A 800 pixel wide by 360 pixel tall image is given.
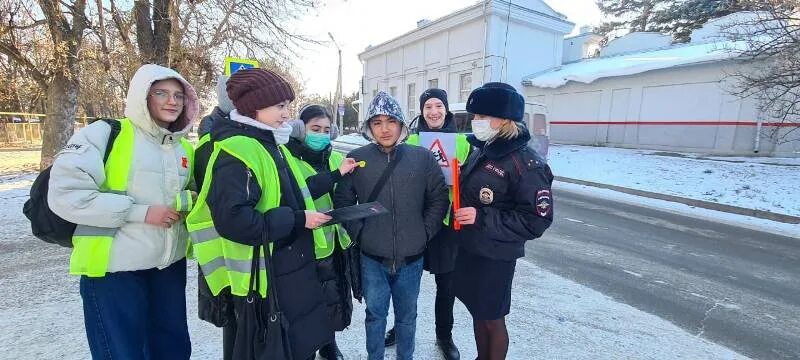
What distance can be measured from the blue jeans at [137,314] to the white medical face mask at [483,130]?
1807 millimetres

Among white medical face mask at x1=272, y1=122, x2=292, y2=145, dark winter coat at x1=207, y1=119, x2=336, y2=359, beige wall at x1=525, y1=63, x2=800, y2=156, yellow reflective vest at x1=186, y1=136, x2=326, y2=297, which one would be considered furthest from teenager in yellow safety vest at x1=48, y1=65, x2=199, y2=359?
beige wall at x1=525, y1=63, x2=800, y2=156

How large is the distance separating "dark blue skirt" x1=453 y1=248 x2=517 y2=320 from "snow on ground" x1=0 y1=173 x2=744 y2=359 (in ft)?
2.54

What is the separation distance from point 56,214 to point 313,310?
3.98ft

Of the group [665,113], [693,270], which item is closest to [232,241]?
[693,270]

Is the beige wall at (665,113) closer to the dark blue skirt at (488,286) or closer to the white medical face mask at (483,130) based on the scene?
the white medical face mask at (483,130)

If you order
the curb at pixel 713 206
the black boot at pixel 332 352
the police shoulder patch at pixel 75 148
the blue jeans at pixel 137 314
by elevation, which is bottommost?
the black boot at pixel 332 352

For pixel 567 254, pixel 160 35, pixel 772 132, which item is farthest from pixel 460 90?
pixel 567 254

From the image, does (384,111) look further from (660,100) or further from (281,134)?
(660,100)

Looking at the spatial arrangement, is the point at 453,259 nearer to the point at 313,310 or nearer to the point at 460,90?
the point at 313,310

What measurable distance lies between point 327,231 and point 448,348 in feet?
4.70

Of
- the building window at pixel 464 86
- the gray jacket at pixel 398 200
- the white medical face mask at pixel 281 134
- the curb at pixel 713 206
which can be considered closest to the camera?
the white medical face mask at pixel 281 134

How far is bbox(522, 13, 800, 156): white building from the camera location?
13.8 m

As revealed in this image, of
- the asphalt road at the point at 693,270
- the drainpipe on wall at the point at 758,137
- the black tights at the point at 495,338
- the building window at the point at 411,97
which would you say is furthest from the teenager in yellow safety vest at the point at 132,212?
the building window at the point at 411,97

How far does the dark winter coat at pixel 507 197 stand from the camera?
2.12 meters
